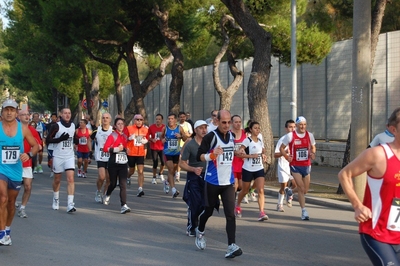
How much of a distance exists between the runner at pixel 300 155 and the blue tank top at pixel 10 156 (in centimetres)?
501

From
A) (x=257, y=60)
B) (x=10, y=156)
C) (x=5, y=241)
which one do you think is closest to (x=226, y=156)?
(x=10, y=156)

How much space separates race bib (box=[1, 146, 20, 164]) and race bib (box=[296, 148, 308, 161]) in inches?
207

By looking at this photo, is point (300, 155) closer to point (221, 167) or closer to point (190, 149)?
point (190, 149)

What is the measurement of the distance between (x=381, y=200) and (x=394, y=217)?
153mm

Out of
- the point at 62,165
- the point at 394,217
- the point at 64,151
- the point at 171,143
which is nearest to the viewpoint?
the point at 394,217

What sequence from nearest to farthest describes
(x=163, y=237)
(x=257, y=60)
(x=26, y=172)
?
(x=163, y=237), (x=26, y=172), (x=257, y=60)

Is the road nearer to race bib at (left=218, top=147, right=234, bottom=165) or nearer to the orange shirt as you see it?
race bib at (left=218, top=147, right=234, bottom=165)

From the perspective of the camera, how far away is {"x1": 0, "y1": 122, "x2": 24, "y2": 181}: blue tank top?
28.7 feet

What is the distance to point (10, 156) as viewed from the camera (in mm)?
8805

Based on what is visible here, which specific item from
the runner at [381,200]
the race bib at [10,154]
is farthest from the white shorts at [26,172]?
the runner at [381,200]

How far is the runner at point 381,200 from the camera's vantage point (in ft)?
15.9

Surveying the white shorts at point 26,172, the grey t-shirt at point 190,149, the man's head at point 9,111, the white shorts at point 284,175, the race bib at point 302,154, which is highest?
the man's head at point 9,111

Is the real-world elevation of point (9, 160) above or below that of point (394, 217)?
above

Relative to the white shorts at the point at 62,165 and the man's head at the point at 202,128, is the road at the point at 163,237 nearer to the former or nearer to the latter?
the white shorts at the point at 62,165
